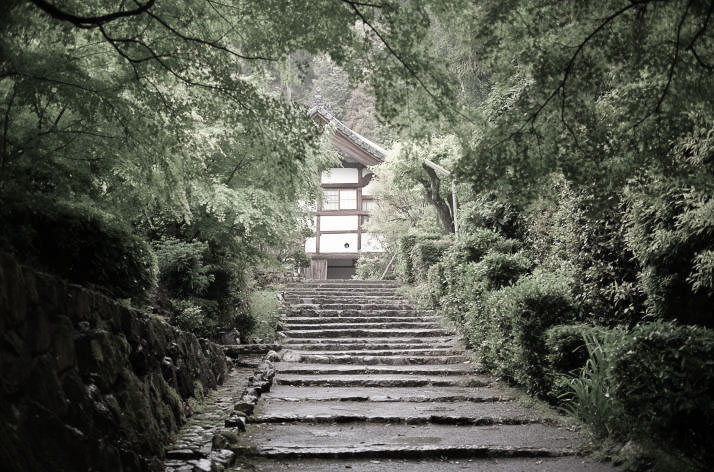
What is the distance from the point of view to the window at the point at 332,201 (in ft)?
75.4

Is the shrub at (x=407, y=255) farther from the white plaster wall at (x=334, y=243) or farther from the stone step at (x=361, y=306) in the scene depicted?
the white plaster wall at (x=334, y=243)

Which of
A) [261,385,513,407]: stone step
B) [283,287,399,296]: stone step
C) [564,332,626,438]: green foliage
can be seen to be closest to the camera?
[564,332,626,438]: green foliage

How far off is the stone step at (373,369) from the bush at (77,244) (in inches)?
170

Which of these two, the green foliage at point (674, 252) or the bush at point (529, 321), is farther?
the bush at point (529, 321)

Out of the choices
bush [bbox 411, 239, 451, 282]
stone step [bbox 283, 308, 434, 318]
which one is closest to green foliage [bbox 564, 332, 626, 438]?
stone step [bbox 283, 308, 434, 318]

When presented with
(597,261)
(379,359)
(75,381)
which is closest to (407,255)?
(379,359)

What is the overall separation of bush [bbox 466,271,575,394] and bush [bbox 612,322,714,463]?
2.24 meters

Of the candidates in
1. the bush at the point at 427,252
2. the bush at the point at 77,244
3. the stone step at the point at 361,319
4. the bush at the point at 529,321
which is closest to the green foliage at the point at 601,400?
the bush at the point at 529,321

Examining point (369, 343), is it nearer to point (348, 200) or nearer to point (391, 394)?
point (391, 394)

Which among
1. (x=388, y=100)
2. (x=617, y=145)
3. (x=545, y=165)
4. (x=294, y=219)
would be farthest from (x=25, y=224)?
(x=294, y=219)

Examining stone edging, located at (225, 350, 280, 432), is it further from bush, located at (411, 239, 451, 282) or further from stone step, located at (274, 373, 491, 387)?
bush, located at (411, 239, 451, 282)

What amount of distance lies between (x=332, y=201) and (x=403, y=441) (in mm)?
17986

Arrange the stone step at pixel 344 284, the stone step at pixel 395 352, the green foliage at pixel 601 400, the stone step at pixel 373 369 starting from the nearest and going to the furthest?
the green foliage at pixel 601 400, the stone step at pixel 373 369, the stone step at pixel 395 352, the stone step at pixel 344 284

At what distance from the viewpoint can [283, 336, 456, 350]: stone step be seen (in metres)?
10.9
